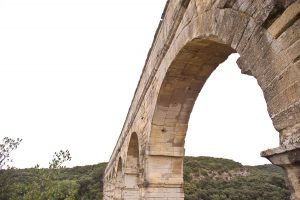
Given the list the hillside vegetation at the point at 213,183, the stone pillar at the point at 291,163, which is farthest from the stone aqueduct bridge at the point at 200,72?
the hillside vegetation at the point at 213,183

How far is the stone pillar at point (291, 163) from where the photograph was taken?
1.95 meters

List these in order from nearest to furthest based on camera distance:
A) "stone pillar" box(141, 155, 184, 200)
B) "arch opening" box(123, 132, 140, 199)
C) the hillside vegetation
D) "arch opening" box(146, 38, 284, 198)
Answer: "arch opening" box(146, 38, 284, 198), "stone pillar" box(141, 155, 184, 200), "arch opening" box(123, 132, 140, 199), the hillside vegetation

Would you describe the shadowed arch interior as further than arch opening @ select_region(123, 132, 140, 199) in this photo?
No

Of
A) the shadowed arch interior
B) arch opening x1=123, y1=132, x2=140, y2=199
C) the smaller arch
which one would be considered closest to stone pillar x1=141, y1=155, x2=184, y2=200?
the shadowed arch interior

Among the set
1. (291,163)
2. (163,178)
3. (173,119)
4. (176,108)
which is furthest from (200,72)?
(291,163)

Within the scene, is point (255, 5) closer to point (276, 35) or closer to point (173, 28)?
point (276, 35)

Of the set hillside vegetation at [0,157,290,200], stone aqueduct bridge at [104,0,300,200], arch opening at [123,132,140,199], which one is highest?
stone aqueduct bridge at [104,0,300,200]

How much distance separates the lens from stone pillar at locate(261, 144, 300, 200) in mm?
1954

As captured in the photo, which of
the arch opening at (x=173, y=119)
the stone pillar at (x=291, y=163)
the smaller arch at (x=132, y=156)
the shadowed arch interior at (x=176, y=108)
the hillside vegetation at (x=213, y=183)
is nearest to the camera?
the stone pillar at (x=291, y=163)

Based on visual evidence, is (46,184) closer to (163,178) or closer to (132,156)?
(132,156)

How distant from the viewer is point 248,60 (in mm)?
2602

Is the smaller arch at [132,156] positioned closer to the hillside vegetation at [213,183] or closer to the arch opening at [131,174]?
the arch opening at [131,174]

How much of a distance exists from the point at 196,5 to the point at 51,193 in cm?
987

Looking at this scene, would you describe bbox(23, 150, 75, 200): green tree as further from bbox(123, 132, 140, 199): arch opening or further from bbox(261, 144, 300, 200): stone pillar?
bbox(261, 144, 300, 200): stone pillar
